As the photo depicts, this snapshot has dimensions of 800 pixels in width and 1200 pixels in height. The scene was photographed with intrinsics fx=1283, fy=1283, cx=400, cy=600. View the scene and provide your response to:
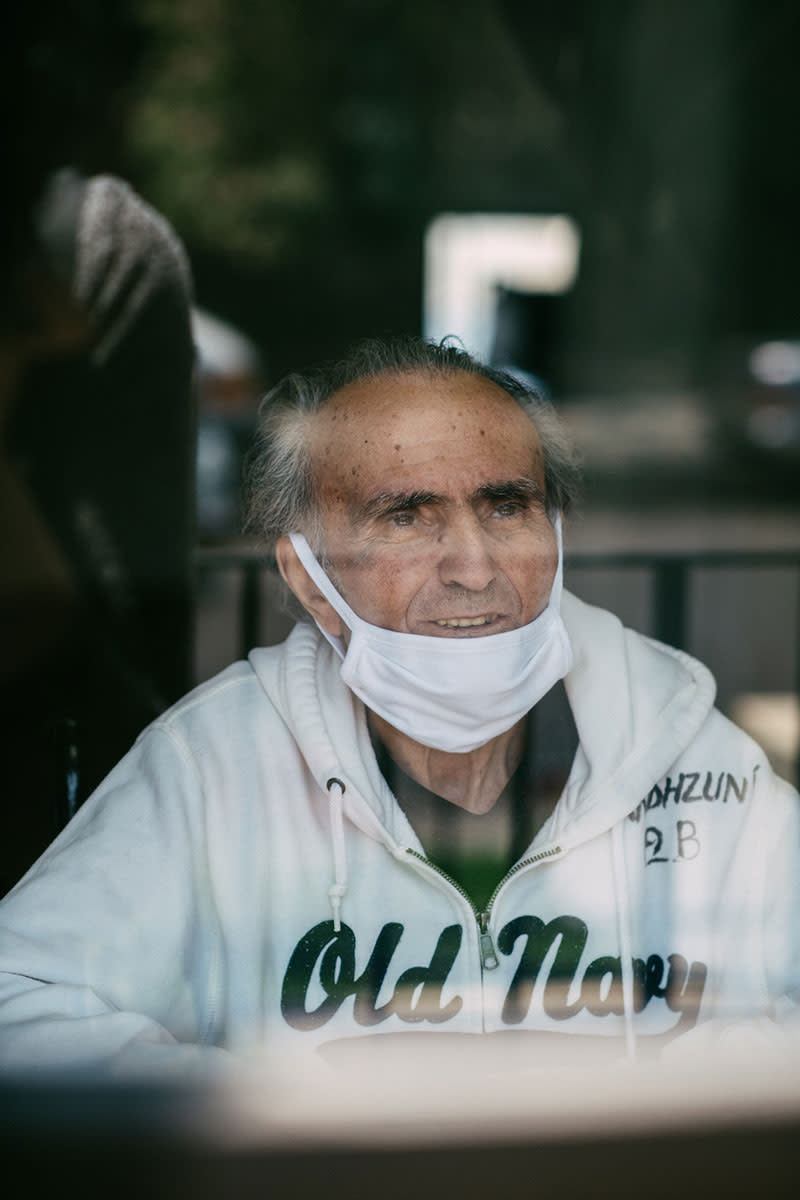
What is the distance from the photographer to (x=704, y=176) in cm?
549

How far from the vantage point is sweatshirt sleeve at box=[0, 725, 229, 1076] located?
53.5 inches

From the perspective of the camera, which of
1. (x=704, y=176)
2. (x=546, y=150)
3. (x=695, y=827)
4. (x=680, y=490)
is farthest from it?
(x=680, y=490)

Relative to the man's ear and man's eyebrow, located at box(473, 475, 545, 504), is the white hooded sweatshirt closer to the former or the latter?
the man's ear

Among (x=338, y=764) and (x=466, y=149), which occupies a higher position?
(x=466, y=149)

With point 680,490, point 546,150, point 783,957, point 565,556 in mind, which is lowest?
point 783,957

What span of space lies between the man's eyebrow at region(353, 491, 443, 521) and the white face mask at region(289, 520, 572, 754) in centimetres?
11

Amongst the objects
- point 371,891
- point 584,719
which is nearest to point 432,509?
point 584,719

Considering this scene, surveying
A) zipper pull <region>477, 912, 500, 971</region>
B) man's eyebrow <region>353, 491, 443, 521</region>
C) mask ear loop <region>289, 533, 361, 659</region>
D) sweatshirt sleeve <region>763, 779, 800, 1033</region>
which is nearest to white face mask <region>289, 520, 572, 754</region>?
mask ear loop <region>289, 533, 361, 659</region>

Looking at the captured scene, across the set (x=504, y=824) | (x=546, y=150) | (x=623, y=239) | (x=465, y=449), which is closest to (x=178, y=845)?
(x=504, y=824)

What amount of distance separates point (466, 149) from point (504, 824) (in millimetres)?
3499

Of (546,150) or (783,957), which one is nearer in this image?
(783,957)

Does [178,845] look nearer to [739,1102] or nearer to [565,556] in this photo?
[565,556]

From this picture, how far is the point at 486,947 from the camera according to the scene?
153cm

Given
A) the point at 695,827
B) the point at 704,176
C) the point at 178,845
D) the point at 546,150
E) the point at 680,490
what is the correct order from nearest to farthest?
the point at 178,845 < the point at 695,827 < the point at 546,150 < the point at 704,176 < the point at 680,490
